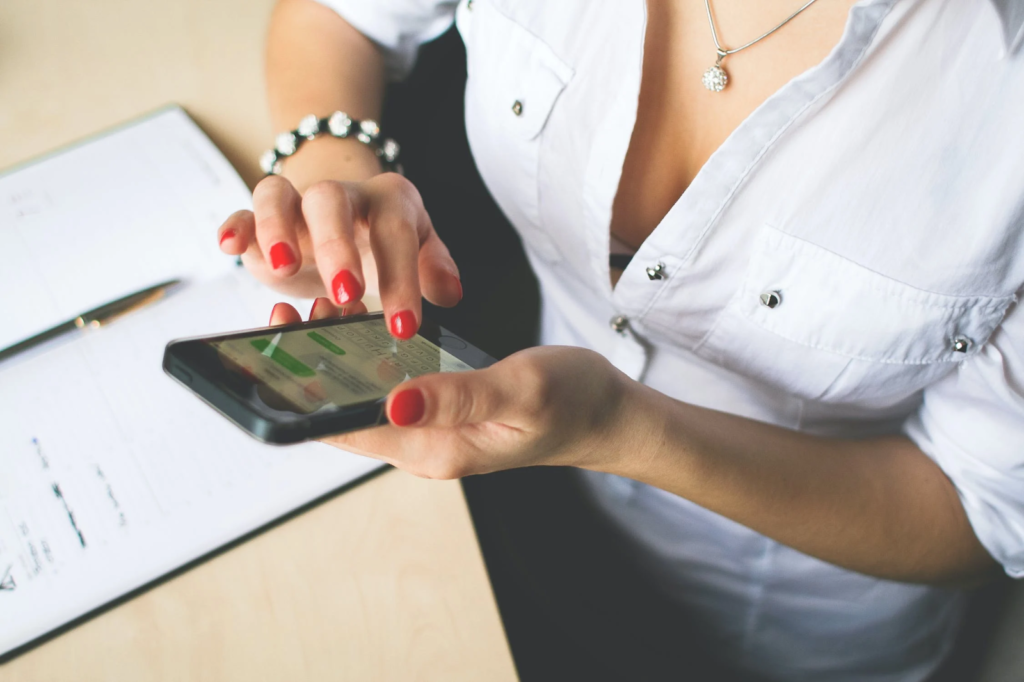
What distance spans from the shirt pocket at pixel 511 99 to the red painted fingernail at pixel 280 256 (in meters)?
0.25

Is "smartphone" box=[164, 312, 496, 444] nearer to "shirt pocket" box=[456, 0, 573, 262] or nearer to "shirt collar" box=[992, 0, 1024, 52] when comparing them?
"shirt pocket" box=[456, 0, 573, 262]

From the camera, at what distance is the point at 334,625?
0.43 metres

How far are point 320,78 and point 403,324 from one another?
0.41 m

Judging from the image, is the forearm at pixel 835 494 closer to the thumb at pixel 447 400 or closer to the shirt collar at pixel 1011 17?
the thumb at pixel 447 400

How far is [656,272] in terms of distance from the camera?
505 mm

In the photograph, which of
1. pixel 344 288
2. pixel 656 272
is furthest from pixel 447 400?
Result: pixel 656 272

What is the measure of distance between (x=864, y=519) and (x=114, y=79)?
870 mm

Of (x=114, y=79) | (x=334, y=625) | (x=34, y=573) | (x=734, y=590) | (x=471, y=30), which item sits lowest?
(x=734, y=590)

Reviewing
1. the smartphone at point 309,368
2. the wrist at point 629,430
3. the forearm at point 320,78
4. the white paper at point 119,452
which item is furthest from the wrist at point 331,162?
the wrist at point 629,430

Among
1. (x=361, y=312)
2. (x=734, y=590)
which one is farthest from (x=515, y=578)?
(x=361, y=312)

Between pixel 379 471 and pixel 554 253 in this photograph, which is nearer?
pixel 379 471

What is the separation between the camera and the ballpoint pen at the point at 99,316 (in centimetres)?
52

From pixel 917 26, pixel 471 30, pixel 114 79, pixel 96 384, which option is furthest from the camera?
pixel 114 79

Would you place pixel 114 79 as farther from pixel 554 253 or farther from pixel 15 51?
pixel 554 253
